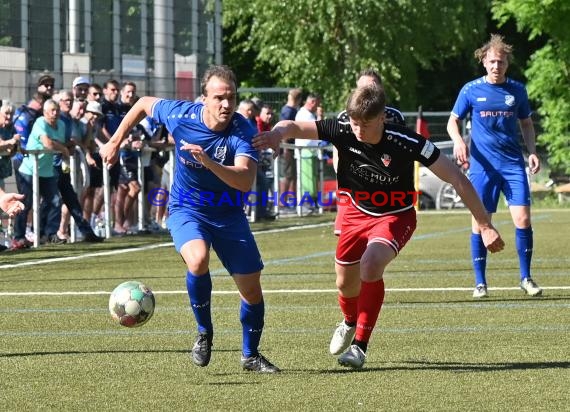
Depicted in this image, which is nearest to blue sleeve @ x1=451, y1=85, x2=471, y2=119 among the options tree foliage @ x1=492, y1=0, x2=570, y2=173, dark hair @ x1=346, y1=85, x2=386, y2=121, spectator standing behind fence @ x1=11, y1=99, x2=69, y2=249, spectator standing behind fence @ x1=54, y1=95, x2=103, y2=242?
dark hair @ x1=346, y1=85, x2=386, y2=121

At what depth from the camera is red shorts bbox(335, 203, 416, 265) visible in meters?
9.38

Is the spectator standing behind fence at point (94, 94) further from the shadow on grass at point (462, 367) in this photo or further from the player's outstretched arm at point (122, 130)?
the shadow on grass at point (462, 367)

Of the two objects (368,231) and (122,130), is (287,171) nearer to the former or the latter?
(368,231)

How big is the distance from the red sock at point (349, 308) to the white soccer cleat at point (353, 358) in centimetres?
73

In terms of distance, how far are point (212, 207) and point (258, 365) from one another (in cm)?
103

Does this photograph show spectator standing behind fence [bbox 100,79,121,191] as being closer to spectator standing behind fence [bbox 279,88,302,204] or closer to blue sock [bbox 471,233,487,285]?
spectator standing behind fence [bbox 279,88,302,204]

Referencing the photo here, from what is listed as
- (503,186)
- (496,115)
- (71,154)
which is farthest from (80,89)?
(503,186)

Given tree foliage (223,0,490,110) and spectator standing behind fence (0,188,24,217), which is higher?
tree foliage (223,0,490,110)

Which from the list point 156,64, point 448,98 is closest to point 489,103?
point 156,64

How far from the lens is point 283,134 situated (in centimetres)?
881

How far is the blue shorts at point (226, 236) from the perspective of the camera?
8953 mm

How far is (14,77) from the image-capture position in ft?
72.3

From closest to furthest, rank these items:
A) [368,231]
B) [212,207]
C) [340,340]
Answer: [212,207] < [340,340] < [368,231]

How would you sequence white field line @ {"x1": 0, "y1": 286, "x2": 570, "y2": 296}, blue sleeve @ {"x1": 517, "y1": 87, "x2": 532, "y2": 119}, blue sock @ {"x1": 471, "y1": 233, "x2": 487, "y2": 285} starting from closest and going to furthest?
1. blue sock @ {"x1": 471, "y1": 233, "x2": 487, "y2": 285}
2. blue sleeve @ {"x1": 517, "y1": 87, "x2": 532, "y2": 119}
3. white field line @ {"x1": 0, "y1": 286, "x2": 570, "y2": 296}
